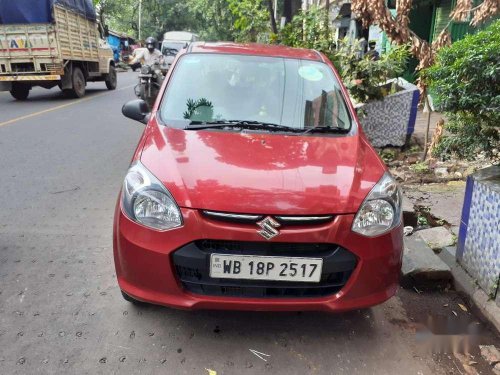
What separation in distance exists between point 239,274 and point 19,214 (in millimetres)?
2852

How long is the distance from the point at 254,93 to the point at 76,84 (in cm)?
1109

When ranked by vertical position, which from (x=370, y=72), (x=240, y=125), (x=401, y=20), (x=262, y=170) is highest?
(x=401, y=20)

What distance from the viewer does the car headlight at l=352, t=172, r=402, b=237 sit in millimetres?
2178

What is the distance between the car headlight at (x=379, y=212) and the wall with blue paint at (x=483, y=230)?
70 centimetres

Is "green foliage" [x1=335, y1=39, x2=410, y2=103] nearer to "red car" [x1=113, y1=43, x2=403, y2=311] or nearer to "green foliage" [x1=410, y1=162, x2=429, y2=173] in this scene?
"green foliage" [x1=410, y1=162, x2=429, y2=173]

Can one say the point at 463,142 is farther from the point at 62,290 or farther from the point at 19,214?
the point at 19,214

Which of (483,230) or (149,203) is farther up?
(149,203)

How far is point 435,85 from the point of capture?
2.93 meters

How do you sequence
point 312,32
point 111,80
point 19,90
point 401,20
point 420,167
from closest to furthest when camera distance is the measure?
point 420,167 < point 401,20 < point 312,32 < point 19,90 < point 111,80

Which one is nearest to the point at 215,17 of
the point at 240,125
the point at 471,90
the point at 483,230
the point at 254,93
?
the point at 254,93

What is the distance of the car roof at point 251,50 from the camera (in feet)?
11.6

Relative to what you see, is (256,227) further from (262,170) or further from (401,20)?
(401,20)

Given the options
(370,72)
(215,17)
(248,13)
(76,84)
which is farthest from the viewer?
(215,17)

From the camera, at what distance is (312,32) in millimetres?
7758
